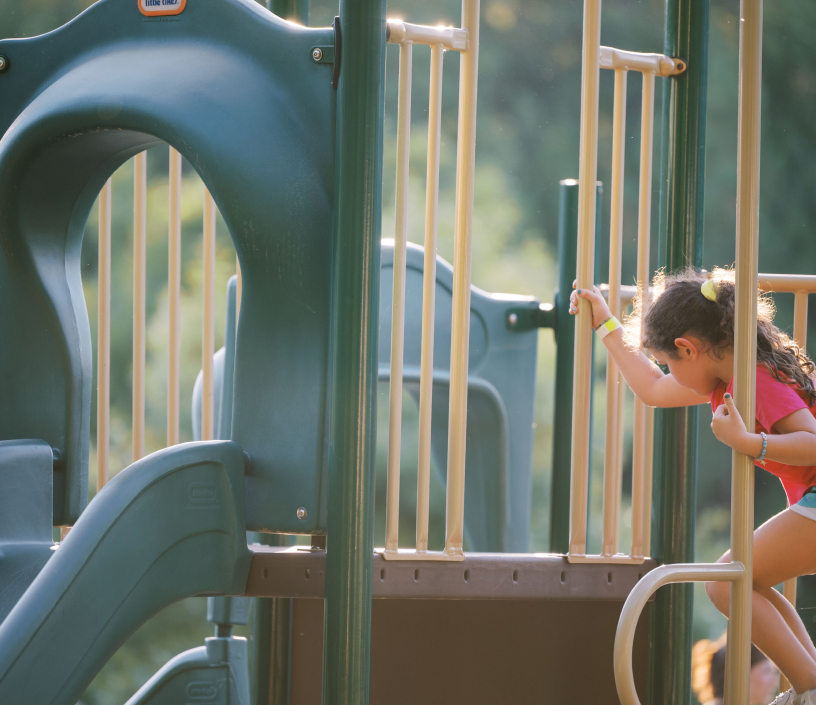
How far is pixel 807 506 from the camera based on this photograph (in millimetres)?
1439

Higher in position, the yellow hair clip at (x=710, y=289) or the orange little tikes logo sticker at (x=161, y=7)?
the orange little tikes logo sticker at (x=161, y=7)

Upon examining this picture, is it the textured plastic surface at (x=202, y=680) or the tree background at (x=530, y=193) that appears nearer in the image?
the textured plastic surface at (x=202, y=680)

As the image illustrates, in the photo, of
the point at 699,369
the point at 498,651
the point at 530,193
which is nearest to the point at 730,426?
the point at 699,369

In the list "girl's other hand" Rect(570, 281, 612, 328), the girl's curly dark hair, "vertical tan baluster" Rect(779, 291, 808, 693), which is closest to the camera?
the girl's curly dark hair

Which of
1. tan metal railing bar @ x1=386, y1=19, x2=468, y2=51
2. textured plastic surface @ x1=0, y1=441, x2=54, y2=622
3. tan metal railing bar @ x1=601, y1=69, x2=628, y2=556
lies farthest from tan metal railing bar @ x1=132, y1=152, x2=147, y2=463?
tan metal railing bar @ x1=601, y1=69, x2=628, y2=556

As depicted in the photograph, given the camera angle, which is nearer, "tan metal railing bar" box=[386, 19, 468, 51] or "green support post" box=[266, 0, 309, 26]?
"tan metal railing bar" box=[386, 19, 468, 51]

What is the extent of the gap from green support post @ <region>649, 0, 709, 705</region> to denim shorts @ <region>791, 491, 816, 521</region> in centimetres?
18

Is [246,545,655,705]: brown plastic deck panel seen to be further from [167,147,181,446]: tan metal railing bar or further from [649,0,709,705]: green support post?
[167,147,181,446]: tan metal railing bar

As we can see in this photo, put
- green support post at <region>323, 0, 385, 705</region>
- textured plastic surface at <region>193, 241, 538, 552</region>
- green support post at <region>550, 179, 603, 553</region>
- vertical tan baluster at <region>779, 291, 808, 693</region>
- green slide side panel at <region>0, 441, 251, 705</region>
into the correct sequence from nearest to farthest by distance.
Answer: green slide side panel at <region>0, 441, 251, 705</region> → green support post at <region>323, 0, 385, 705</region> → vertical tan baluster at <region>779, 291, 808, 693</region> → green support post at <region>550, 179, 603, 553</region> → textured plastic surface at <region>193, 241, 538, 552</region>

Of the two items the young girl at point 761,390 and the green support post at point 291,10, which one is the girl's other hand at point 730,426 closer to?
the young girl at point 761,390

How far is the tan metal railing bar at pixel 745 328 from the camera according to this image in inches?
41.1

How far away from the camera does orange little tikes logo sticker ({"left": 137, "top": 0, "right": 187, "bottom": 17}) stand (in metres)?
1.51

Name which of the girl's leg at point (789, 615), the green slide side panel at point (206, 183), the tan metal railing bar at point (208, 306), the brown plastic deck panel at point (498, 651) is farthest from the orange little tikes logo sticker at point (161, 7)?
the girl's leg at point (789, 615)

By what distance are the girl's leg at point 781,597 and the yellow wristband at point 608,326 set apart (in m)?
0.42
